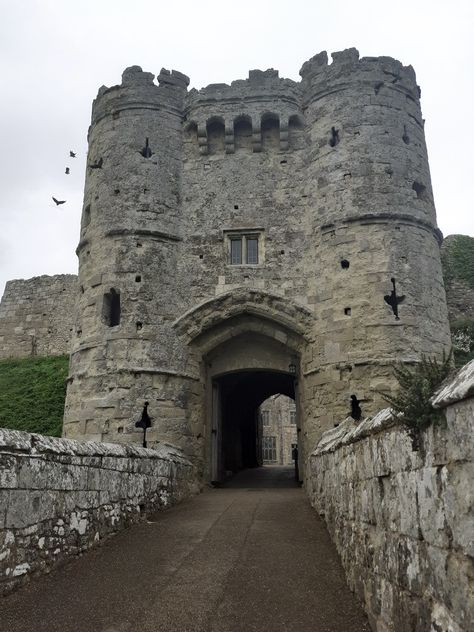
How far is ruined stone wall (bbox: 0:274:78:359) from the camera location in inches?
862

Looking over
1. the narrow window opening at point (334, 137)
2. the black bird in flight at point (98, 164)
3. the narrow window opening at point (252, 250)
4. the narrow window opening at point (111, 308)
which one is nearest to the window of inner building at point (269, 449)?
the narrow window opening at point (252, 250)

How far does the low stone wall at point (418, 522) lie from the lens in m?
2.08

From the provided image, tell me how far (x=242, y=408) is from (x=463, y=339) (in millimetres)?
7755

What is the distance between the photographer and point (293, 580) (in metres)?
4.79

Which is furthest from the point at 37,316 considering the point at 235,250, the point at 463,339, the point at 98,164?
the point at 463,339

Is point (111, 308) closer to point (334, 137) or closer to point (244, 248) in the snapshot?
point (244, 248)

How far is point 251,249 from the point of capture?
44.2 ft

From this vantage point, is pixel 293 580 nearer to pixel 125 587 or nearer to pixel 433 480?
pixel 125 587

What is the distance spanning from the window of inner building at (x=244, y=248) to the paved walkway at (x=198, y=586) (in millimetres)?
7307

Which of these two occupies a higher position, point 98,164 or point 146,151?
point 146,151

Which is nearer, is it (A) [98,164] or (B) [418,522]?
(B) [418,522]

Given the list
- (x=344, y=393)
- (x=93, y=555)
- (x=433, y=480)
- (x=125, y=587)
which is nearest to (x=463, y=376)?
(x=433, y=480)

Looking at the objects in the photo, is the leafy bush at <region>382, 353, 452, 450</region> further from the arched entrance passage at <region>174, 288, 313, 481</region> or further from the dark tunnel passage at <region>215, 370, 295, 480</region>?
the dark tunnel passage at <region>215, 370, 295, 480</region>

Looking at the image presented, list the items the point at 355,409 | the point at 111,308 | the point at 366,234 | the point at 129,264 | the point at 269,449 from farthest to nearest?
1. the point at 269,449
2. the point at 111,308
3. the point at 129,264
4. the point at 366,234
5. the point at 355,409
